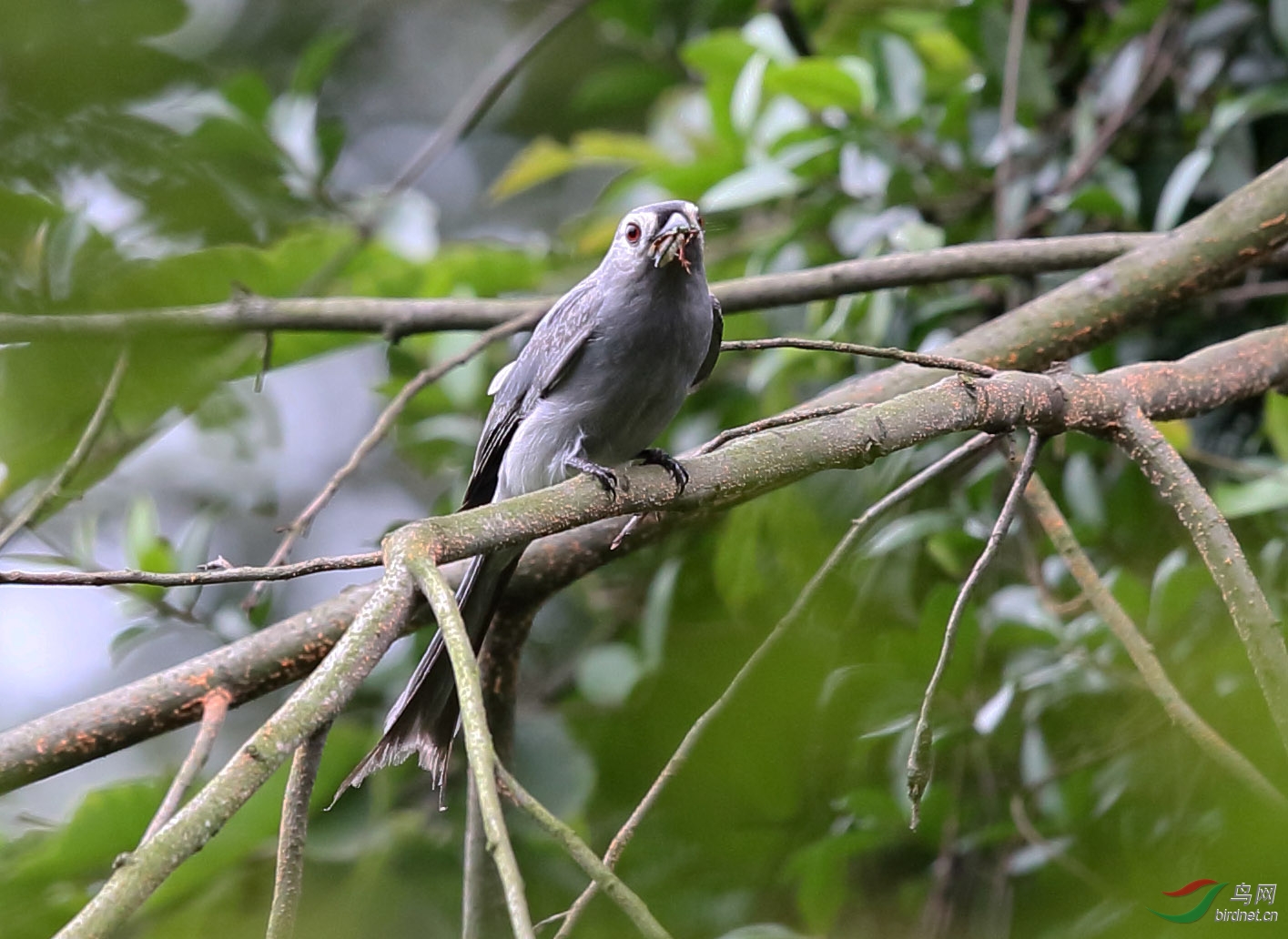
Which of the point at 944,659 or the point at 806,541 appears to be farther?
the point at 806,541

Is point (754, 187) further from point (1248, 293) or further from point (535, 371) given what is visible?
point (1248, 293)

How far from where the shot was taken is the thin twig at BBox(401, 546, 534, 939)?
1.06 metres

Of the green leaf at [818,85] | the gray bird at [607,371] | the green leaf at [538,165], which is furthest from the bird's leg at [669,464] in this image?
the green leaf at [538,165]

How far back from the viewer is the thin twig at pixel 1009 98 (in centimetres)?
317

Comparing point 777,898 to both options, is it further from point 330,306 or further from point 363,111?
point 363,111

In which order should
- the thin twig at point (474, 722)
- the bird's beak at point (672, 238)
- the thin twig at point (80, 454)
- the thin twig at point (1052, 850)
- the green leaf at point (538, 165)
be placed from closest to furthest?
1. the thin twig at point (474, 722)
2. the thin twig at point (80, 454)
3. the thin twig at point (1052, 850)
4. the bird's beak at point (672, 238)
5. the green leaf at point (538, 165)

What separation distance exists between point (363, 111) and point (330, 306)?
572cm

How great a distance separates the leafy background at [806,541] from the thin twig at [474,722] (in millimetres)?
565

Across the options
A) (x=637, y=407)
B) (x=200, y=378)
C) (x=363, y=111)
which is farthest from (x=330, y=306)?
(x=363, y=111)

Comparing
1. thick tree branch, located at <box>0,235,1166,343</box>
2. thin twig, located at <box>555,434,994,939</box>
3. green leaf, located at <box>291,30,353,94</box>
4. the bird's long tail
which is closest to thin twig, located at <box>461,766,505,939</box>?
the bird's long tail

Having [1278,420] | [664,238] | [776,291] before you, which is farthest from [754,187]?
[1278,420]

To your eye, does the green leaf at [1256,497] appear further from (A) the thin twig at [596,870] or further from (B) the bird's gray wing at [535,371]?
(A) the thin twig at [596,870]

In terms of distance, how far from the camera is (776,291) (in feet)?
9.64

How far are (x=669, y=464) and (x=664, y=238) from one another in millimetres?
→ 525
